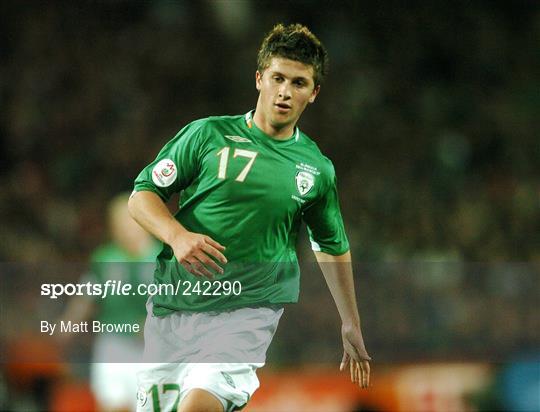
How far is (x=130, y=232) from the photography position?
215 inches

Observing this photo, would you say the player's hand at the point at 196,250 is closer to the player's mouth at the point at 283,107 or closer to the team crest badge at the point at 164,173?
the team crest badge at the point at 164,173

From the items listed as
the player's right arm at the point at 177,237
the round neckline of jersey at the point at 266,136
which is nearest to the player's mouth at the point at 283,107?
the round neckline of jersey at the point at 266,136

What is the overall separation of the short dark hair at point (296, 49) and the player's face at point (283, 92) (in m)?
0.02

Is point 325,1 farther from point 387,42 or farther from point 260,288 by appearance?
point 260,288

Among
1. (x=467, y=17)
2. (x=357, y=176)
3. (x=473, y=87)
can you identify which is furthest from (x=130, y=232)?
(x=467, y=17)

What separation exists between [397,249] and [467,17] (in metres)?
3.09

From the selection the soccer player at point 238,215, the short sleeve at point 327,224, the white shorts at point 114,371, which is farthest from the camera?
the white shorts at point 114,371

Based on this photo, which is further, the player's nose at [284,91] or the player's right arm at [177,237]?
the player's nose at [284,91]

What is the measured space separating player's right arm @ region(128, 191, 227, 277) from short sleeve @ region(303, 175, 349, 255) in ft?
1.45

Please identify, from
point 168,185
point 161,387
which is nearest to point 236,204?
point 168,185

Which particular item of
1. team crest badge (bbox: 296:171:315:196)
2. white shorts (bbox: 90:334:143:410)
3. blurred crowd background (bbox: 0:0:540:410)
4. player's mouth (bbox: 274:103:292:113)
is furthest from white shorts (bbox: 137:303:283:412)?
blurred crowd background (bbox: 0:0:540:410)

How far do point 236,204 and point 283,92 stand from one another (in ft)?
1.45

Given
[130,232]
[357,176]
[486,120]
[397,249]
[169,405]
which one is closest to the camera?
[169,405]

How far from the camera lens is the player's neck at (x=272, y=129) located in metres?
3.62
